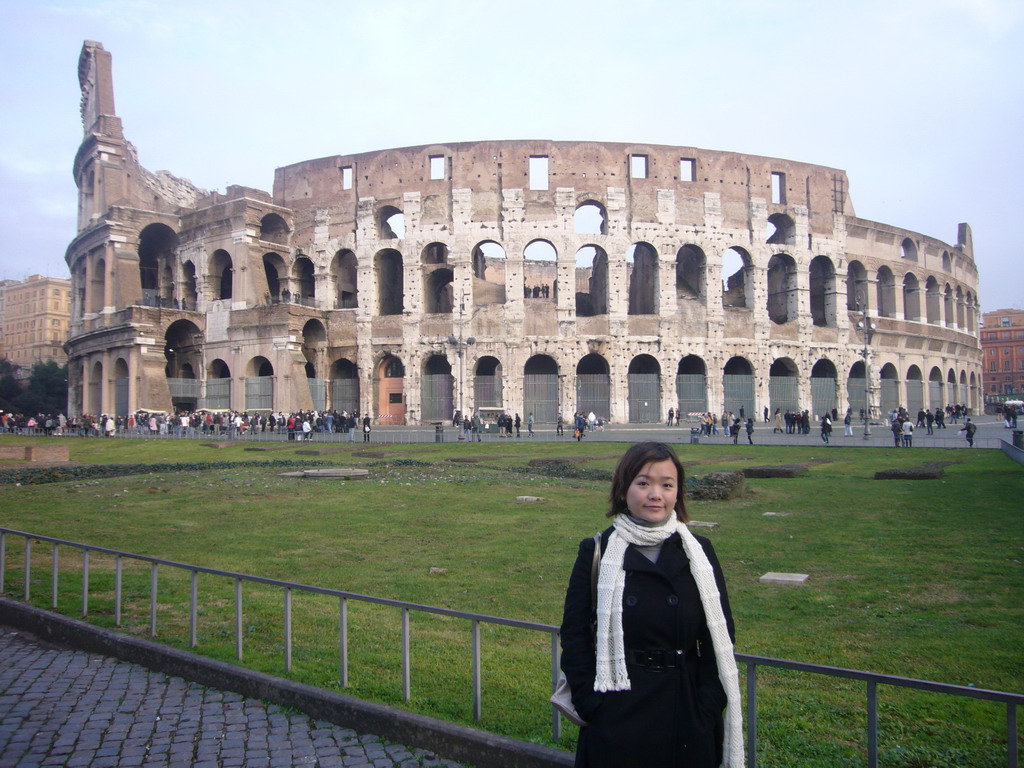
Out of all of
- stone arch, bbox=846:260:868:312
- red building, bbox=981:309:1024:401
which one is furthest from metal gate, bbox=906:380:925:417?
red building, bbox=981:309:1024:401

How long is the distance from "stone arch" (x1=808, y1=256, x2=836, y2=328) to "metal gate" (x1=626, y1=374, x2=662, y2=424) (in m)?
10.7

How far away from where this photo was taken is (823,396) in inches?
1591

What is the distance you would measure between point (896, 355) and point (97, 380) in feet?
145

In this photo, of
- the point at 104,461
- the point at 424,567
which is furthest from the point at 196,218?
the point at 424,567

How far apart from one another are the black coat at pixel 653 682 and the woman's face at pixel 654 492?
13 centimetres

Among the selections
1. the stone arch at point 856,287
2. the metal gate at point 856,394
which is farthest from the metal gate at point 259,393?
the stone arch at point 856,287

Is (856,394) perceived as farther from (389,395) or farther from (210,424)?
(210,424)

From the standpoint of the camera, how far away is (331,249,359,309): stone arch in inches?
1596

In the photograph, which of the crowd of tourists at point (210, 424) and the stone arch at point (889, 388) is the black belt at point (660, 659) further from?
the stone arch at point (889, 388)

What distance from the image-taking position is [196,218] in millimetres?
41281

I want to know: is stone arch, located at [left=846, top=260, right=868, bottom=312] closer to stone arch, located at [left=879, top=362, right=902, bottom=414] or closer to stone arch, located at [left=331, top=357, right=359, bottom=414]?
stone arch, located at [left=879, top=362, right=902, bottom=414]

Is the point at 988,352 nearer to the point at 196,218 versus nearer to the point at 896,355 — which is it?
the point at 896,355

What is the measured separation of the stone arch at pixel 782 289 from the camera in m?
39.9

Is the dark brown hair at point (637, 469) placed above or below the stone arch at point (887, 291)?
below
